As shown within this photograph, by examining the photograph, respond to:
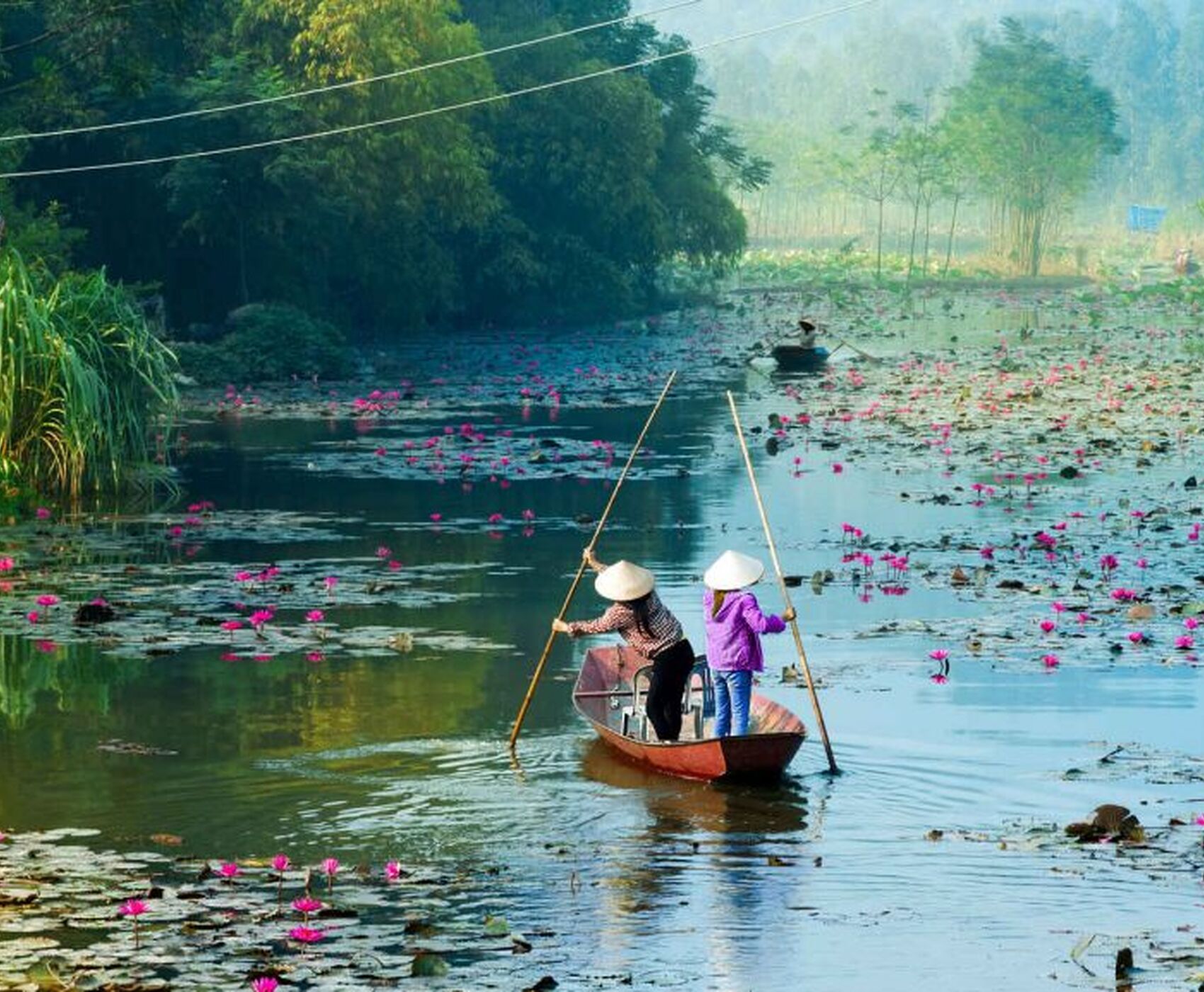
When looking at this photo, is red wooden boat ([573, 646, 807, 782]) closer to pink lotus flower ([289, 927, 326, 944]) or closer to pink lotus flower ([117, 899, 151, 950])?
pink lotus flower ([289, 927, 326, 944])

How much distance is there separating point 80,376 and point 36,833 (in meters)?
13.6

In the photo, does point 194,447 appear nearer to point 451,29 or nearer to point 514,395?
point 514,395

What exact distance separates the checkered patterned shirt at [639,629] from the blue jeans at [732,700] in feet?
1.55

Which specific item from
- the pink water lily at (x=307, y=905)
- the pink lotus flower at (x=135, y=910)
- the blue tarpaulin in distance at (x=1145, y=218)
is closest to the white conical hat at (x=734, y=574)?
the pink water lily at (x=307, y=905)

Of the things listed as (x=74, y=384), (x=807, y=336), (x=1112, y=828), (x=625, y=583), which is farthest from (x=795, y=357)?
(x=1112, y=828)

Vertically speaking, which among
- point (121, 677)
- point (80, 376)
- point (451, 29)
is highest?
point (451, 29)

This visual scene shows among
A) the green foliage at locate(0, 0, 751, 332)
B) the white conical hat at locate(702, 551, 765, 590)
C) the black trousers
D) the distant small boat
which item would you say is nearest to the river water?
the black trousers

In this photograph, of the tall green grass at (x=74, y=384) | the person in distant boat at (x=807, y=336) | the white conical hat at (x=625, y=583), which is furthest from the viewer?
the person in distant boat at (x=807, y=336)

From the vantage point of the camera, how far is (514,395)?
45156mm

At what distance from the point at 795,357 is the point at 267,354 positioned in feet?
Answer: 36.9

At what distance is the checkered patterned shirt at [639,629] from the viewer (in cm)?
1496

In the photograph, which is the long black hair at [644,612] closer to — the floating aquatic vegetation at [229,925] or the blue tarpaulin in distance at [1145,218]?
the floating aquatic vegetation at [229,925]

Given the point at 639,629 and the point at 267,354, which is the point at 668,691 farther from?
the point at 267,354

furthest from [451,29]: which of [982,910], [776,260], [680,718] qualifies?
[776,260]
